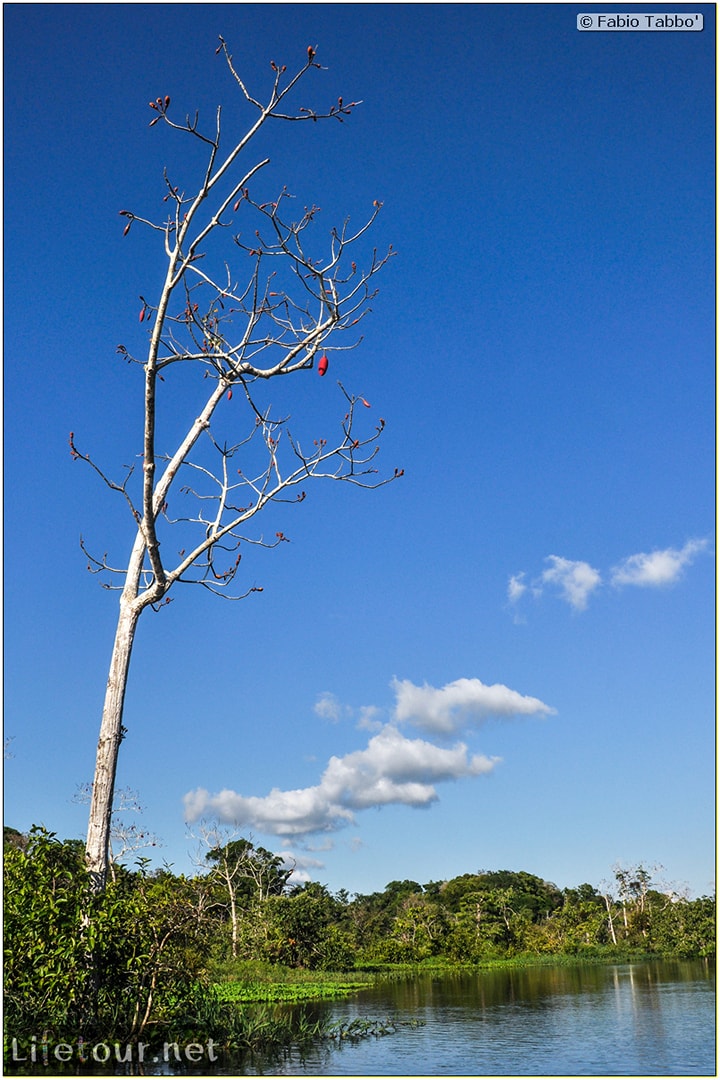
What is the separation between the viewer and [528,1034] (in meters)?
6.73

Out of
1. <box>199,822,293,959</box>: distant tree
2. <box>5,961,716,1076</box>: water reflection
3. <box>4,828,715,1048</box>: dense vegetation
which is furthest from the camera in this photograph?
<box>199,822,293,959</box>: distant tree

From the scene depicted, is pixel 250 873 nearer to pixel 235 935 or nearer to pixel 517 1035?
pixel 235 935

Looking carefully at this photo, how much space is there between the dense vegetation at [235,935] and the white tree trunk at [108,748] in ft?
0.35

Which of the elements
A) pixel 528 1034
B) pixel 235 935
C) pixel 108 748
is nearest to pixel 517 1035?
pixel 528 1034

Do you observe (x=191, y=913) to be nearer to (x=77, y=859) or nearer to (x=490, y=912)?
(x=77, y=859)

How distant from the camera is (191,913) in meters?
4.73

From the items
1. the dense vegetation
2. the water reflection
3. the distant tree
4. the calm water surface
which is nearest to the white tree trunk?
the dense vegetation

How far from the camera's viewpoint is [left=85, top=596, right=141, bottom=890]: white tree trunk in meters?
4.64

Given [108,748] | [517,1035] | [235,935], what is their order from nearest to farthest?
[108,748] < [517,1035] < [235,935]

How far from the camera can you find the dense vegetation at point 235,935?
4.30m

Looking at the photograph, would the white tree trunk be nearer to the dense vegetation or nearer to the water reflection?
Result: the dense vegetation

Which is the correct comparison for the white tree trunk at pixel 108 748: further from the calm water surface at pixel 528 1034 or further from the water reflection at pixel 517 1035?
the calm water surface at pixel 528 1034

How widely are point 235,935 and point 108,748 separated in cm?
1024

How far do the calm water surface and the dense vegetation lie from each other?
645 millimetres
